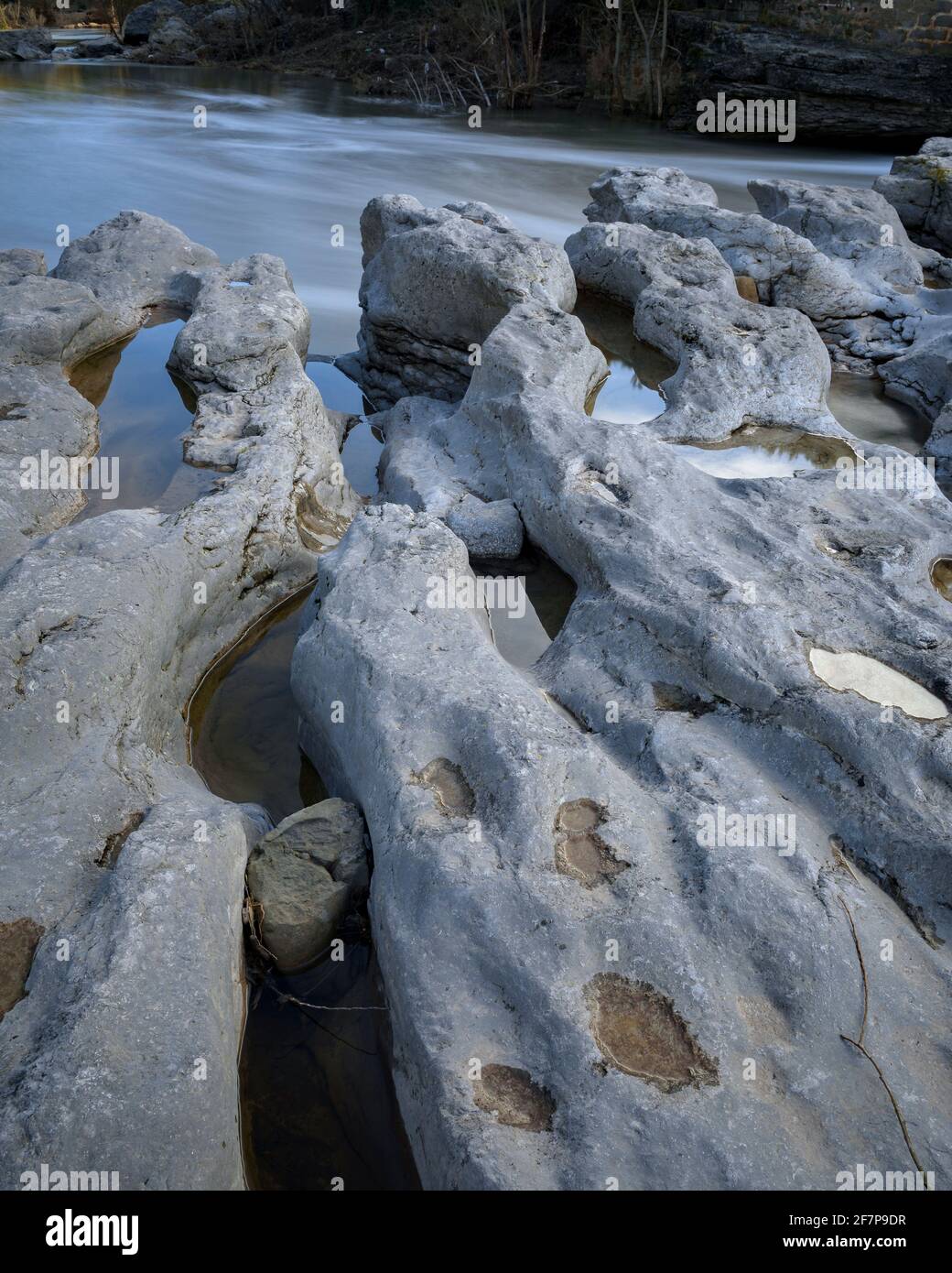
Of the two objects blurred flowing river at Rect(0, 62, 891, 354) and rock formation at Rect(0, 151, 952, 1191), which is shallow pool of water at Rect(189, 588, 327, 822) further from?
blurred flowing river at Rect(0, 62, 891, 354)

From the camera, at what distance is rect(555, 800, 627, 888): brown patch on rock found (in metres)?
2.98

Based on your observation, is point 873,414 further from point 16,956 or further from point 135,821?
point 16,956

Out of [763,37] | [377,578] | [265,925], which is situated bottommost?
[265,925]

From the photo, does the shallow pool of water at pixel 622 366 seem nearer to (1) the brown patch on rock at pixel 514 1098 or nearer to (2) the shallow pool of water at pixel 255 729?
(2) the shallow pool of water at pixel 255 729

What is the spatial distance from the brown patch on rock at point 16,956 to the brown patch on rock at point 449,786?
4.10ft

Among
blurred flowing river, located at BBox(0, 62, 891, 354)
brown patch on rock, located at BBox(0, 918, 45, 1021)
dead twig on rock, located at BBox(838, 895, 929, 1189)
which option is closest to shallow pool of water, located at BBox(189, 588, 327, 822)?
brown patch on rock, located at BBox(0, 918, 45, 1021)

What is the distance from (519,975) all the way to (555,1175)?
516 mm

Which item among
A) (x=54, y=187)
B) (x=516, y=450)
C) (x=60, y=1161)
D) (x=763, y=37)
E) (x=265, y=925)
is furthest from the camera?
(x=763, y=37)

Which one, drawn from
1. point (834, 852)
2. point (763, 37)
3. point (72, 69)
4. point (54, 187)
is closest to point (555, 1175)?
point (834, 852)

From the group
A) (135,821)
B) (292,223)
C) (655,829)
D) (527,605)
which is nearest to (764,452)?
(527,605)

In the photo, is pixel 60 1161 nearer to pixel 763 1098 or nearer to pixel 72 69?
pixel 763 1098

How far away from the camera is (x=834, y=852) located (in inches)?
126

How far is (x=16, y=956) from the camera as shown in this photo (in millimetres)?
2678

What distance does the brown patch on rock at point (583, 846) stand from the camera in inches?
117
